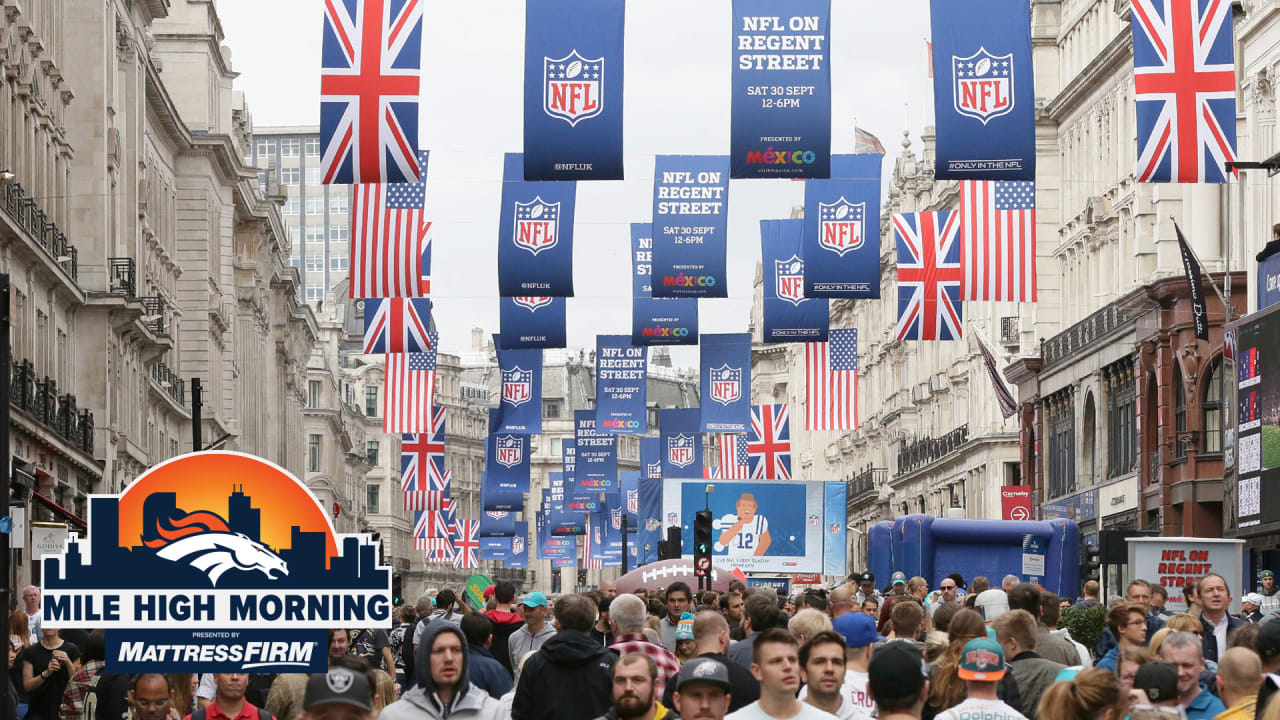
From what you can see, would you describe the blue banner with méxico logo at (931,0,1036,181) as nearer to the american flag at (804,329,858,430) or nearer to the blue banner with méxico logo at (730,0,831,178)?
the blue banner with méxico logo at (730,0,831,178)

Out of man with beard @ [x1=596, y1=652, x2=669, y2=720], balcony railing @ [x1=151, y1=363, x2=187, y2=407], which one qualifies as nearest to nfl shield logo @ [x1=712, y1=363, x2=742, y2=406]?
balcony railing @ [x1=151, y1=363, x2=187, y2=407]

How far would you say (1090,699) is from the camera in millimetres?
8773

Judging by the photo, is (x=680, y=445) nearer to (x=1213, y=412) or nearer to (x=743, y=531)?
(x=743, y=531)

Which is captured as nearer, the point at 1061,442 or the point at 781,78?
the point at 781,78

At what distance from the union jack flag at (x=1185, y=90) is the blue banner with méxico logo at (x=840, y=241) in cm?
1109

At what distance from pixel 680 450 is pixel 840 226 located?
29573mm

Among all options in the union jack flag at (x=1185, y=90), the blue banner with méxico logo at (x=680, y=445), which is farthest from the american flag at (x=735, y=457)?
the union jack flag at (x=1185, y=90)

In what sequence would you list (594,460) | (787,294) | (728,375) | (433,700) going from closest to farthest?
(433,700) < (787,294) < (728,375) < (594,460)

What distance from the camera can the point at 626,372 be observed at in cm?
5850

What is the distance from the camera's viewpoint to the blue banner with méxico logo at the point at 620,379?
58.4 meters

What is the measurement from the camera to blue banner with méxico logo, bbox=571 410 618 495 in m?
69.1

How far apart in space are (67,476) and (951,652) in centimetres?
3333

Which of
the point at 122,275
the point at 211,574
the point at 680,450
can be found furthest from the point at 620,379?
A: the point at 211,574

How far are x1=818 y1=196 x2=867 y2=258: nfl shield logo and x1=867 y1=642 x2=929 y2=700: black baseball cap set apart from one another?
27483 mm
